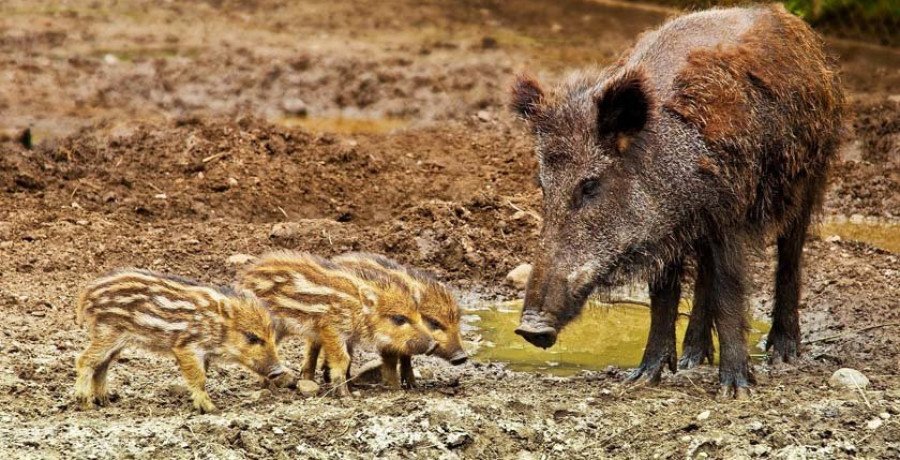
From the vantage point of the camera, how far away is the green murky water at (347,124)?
1279cm

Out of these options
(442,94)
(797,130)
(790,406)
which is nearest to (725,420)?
(790,406)

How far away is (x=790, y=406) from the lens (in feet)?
19.9

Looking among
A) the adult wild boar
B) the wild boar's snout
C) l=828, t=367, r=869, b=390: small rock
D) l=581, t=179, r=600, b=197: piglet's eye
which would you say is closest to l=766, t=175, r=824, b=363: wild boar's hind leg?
the adult wild boar

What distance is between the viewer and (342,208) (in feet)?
32.4

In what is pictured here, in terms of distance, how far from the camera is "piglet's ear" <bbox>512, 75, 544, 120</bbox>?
6.61m

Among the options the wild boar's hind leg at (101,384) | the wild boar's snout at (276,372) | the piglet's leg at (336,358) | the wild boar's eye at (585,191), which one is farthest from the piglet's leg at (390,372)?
the wild boar's hind leg at (101,384)

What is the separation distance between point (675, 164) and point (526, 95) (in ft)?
2.74

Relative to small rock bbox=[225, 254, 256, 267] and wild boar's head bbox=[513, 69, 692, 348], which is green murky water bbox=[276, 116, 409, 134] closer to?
small rock bbox=[225, 254, 256, 267]

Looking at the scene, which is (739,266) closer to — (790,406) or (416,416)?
(790,406)

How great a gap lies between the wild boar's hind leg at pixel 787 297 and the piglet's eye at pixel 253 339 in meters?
2.97

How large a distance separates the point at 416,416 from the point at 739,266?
5.96 ft

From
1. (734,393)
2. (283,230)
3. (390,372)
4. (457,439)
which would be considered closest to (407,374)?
(390,372)

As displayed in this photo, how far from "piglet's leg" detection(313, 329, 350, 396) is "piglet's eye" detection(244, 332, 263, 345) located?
13.7 inches

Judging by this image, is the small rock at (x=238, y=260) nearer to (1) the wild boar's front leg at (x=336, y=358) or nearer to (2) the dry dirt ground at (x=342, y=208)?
(2) the dry dirt ground at (x=342, y=208)
